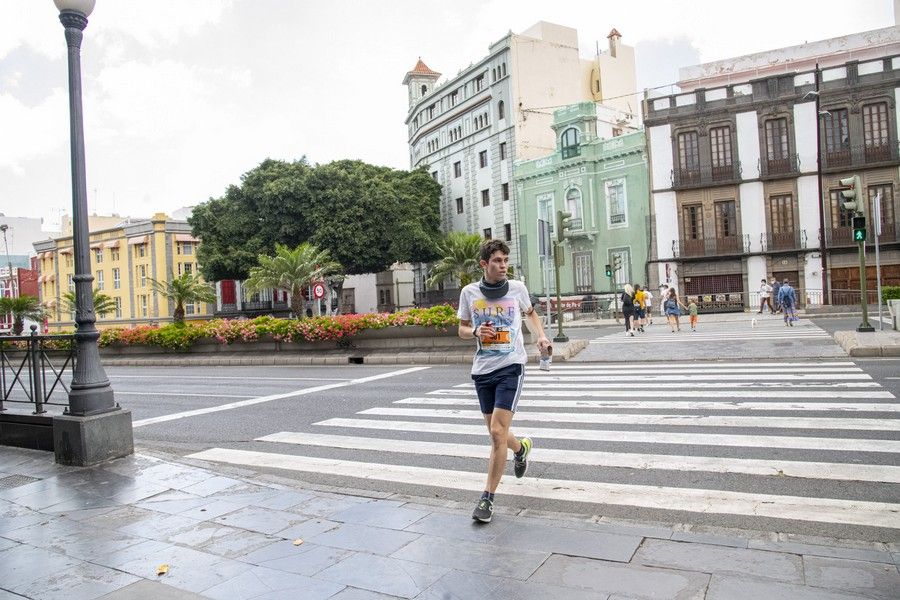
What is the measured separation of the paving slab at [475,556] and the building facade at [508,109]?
140 ft

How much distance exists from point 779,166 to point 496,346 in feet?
119

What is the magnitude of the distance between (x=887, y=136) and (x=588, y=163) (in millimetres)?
15572

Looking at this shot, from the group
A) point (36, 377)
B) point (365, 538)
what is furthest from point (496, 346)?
point (36, 377)

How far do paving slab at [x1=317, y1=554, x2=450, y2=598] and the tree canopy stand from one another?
39.7 m

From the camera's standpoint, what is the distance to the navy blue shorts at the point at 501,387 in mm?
4562

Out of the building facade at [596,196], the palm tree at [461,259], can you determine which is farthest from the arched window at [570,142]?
the palm tree at [461,259]

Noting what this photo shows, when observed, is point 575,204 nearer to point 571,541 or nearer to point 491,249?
point 491,249

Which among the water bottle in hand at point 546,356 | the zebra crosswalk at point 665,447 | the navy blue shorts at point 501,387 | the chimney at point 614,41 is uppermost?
the chimney at point 614,41

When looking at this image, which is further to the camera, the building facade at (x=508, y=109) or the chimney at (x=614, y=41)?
the chimney at (x=614, y=41)

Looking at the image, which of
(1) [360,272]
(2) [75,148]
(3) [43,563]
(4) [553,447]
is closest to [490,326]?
(4) [553,447]

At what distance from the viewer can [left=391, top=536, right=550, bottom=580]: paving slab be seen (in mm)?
3615

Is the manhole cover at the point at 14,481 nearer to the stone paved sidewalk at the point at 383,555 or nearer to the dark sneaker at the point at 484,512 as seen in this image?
the stone paved sidewalk at the point at 383,555

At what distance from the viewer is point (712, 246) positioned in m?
36.7

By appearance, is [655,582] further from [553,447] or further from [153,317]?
[153,317]
